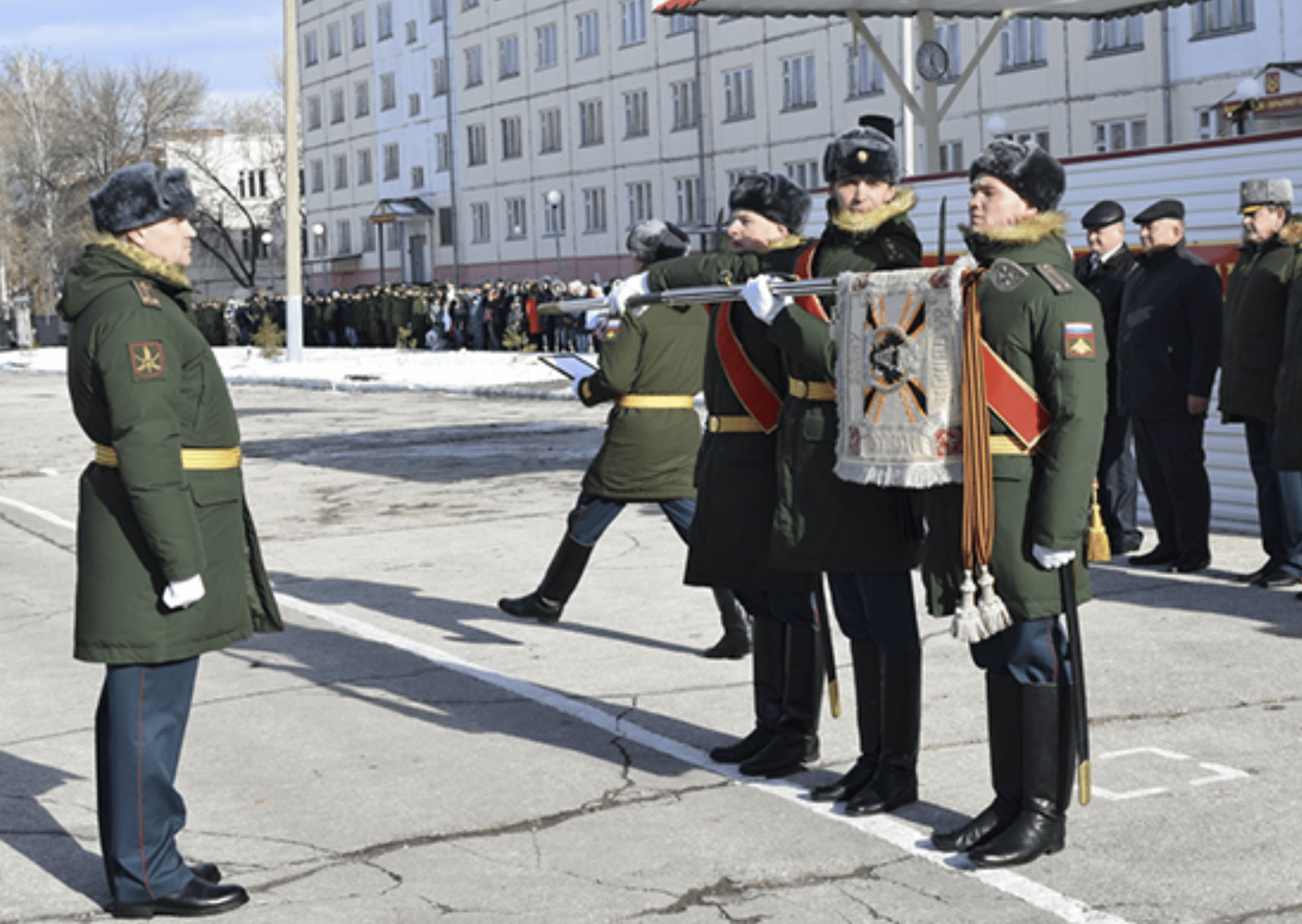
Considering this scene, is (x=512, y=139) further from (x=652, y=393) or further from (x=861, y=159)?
(x=861, y=159)

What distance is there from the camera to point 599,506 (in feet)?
27.6

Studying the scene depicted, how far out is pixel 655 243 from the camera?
7633 mm

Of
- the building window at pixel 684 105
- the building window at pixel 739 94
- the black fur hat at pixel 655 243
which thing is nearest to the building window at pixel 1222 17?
the building window at pixel 739 94

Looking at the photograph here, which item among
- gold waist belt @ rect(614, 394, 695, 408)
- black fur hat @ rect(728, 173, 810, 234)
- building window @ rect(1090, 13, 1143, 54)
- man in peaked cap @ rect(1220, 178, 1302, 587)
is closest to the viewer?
black fur hat @ rect(728, 173, 810, 234)

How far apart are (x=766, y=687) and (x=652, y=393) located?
2.46 meters

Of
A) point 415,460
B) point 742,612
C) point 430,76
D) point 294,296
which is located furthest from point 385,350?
point 742,612

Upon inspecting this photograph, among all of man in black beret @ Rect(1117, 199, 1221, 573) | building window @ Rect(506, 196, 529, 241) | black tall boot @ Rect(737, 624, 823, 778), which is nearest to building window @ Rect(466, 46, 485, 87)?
building window @ Rect(506, 196, 529, 241)

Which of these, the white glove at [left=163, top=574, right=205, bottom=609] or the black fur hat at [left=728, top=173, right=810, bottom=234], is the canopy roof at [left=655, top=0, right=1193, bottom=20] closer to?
the black fur hat at [left=728, top=173, right=810, bottom=234]

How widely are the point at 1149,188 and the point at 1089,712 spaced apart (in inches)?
220

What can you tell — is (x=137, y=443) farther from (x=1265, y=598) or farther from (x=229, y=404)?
(x=1265, y=598)

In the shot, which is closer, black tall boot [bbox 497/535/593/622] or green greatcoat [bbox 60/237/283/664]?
green greatcoat [bbox 60/237/283/664]

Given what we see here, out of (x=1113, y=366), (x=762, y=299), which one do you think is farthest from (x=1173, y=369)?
(x=762, y=299)

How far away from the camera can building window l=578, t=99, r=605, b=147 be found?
5425 cm

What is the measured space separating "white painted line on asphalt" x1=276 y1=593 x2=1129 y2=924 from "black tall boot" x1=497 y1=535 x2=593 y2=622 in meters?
0.62
